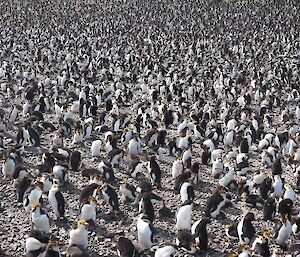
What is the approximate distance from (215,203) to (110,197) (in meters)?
2.19

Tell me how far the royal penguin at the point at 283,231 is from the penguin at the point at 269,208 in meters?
0.86

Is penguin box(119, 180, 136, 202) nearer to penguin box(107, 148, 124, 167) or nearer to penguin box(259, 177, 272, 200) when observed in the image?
penguin box(107, 148, 124, 167)

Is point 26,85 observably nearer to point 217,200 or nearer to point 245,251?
point 217,200

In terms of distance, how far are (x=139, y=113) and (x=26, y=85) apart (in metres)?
5.93

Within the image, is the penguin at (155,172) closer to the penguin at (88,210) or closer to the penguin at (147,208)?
the penguin at (147,208)

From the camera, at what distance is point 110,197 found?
11.1 meters

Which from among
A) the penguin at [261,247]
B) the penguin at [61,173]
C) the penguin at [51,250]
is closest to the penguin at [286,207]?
the penguin at [261,247]

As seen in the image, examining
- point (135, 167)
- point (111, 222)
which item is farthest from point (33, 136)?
point (111, 222)

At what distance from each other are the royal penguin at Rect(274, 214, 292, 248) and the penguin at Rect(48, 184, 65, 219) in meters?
4.27

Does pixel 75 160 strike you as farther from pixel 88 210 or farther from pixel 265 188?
pixel 265 188

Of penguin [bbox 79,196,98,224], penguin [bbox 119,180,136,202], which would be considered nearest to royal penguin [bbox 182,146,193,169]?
penguin [bbox 119,180,136,202]

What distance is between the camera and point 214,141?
50.3 feet

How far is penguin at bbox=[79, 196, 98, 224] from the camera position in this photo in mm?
10453

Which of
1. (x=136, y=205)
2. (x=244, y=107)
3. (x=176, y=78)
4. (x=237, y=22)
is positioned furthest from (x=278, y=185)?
(x=237, y=22)
